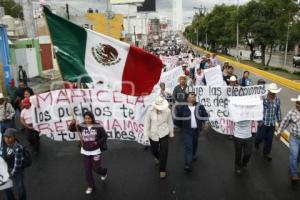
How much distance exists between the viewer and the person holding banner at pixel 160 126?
6.45m

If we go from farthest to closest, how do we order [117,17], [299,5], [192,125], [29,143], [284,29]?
1. [117,17]
2. [284,29]
3. [299,5]
4. [29,143]
5. [192,125]

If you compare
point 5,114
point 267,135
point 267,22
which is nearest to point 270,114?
point 267,135

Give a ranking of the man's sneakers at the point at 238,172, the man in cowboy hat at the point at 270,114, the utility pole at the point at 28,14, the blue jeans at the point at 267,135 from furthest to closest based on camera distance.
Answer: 1. the utility pole at the point at 28,14
2. the blue jeans at the point at 267,135
3. the man in cowboy hat at the point at 270,114
4. the man's sneakers at the point at 238,172

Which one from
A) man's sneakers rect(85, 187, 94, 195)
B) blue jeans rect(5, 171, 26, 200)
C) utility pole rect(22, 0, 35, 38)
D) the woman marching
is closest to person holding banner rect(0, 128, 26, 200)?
blue jeans rect(5, 171, 26, 200)

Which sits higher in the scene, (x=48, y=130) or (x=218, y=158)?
(x=48, y=130)

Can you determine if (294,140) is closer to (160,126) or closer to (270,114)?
(270,114)

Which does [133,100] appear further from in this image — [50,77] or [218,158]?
[50,77]

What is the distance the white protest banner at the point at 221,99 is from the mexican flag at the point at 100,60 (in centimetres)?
355

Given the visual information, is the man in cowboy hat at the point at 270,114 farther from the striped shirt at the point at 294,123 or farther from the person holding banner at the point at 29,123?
the person holding banner at the point at 29,123

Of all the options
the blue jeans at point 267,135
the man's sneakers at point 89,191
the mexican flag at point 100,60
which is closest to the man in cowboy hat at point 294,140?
the blue jeans at point 267,135

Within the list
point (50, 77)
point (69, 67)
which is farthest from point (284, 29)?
point (69, 67)

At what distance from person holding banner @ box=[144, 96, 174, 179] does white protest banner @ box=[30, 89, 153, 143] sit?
1103 mm

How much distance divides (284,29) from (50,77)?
67.8 ft

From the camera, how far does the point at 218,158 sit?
7613 millimetres
